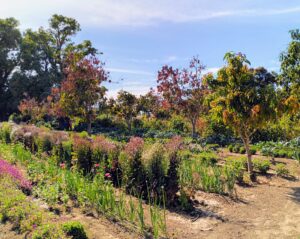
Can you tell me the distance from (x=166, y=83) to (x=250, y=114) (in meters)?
8.23

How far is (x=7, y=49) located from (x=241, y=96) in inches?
1100

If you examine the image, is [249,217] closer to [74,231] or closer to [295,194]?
[295,194]

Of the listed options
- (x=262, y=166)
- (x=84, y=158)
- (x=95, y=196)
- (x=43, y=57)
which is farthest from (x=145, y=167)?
(x=43, y=57)

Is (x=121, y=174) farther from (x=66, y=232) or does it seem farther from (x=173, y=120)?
(x=173, y=120)

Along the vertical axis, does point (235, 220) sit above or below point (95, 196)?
below

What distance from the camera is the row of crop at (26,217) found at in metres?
4.20

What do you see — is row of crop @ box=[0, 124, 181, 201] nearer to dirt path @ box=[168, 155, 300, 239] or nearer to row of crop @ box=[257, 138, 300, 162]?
dirt path @ box=[168, 155, 300, 239]

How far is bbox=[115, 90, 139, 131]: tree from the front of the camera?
19.1 metres

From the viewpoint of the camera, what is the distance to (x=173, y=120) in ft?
67.9

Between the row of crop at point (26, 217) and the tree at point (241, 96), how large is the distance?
5.12 meters

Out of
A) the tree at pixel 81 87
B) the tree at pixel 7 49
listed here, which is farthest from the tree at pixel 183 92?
the tree at pixel 7 49

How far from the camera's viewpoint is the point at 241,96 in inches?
301

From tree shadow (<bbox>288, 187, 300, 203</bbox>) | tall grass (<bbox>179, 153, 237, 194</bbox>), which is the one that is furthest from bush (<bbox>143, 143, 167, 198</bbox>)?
tree shadow (<bbox>288, 187, 300, 203</bbox>)

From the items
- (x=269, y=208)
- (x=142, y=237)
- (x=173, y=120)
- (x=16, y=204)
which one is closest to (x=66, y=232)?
(x=142, y=237)
